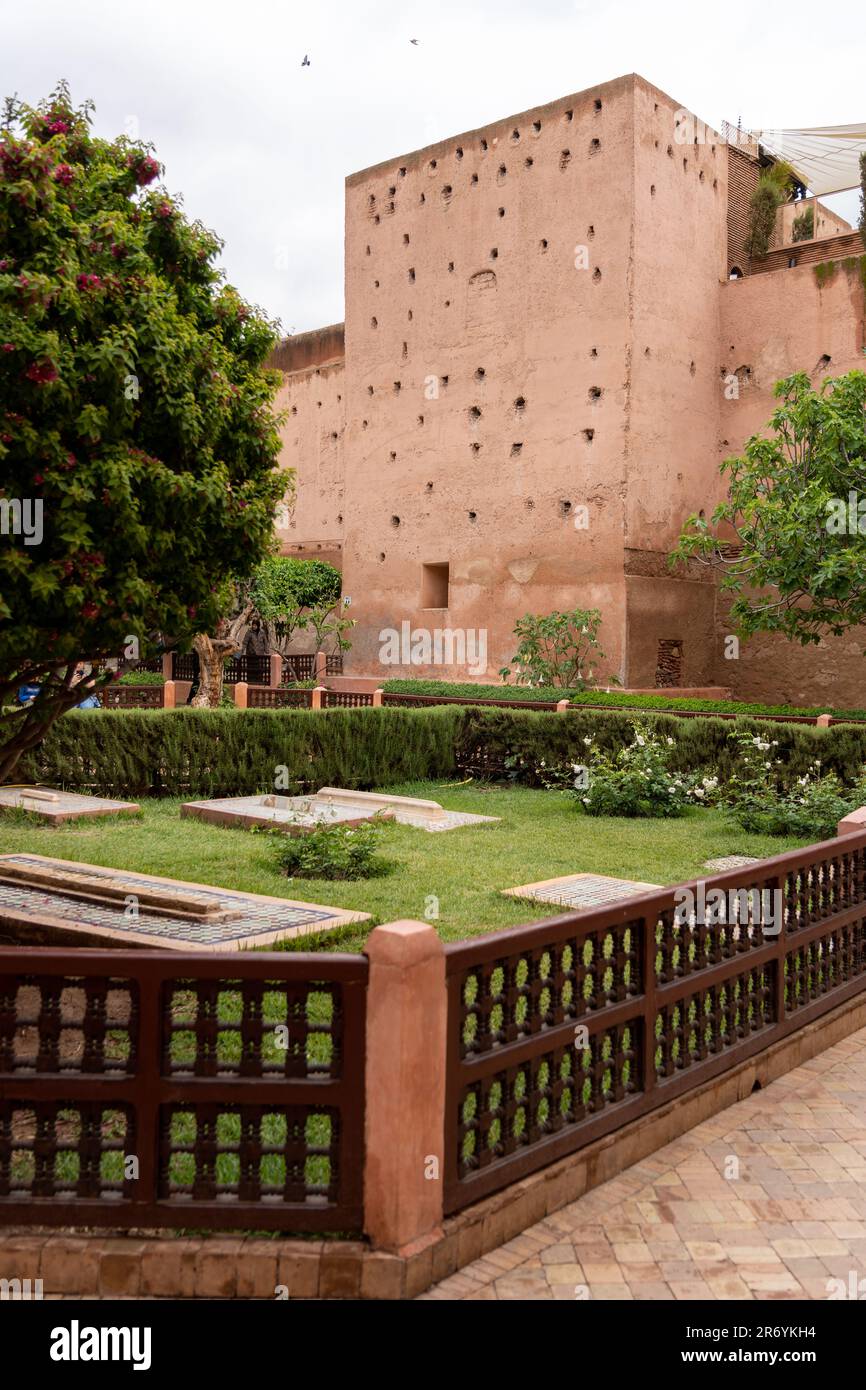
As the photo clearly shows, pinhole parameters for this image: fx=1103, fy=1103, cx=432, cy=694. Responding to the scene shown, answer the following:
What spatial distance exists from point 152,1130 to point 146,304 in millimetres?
3620

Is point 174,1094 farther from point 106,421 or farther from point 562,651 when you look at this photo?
point 562,651

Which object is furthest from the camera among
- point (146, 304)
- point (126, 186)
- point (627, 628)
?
point (627, 628)

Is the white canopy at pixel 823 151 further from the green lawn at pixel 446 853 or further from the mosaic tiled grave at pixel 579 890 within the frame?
the mosaic tiled grave at pixel 579 890

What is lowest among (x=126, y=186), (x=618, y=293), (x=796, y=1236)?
(x=796, y=1236)

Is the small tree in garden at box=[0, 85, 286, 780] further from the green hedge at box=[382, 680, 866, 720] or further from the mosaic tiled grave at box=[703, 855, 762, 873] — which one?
the green hedge at box=[382, 680, 866, 720]

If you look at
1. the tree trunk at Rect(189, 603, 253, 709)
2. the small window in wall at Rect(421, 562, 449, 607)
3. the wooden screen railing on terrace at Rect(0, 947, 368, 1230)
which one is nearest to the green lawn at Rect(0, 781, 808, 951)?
the wooden screen railing on terrace at Rect(0, 947, 368, 1230)

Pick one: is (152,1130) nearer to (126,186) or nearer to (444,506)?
(126,186)

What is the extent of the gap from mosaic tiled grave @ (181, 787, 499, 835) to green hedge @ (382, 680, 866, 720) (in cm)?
527

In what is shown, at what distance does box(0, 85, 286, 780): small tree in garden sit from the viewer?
15.5 ft

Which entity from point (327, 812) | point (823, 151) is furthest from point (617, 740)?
point (823, 151)

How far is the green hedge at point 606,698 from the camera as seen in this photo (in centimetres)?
1738

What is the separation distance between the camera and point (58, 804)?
36.5 ft

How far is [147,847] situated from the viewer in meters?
9.36

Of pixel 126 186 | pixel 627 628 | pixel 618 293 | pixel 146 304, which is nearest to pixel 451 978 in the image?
pixel 146 304
